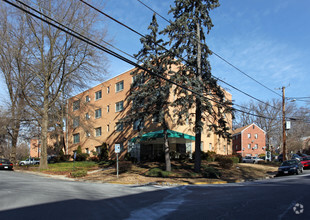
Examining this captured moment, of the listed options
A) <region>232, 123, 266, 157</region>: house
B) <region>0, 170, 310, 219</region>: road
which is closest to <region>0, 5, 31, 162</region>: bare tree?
<region>0, 170, 310, 219</region>: road

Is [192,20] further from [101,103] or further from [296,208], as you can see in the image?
[101,103]

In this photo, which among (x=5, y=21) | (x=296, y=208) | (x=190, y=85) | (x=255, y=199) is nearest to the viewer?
(x=296, y=208)

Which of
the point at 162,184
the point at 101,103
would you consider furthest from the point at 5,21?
the point at 162,184

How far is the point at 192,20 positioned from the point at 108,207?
17415mm

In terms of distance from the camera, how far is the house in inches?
2505

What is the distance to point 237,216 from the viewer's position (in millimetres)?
6934

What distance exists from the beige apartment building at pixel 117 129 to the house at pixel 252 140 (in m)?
24.3

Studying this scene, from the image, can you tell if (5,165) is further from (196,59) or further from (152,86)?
(196,59)

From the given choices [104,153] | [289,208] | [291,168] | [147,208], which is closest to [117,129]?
[104,153]

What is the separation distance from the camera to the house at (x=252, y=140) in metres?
63.6

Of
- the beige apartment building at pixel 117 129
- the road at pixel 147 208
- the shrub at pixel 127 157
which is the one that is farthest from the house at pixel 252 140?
the road at pixel 147 208

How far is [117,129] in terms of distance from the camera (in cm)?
3631

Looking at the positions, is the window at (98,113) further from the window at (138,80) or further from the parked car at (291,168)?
the parked car at (291,168)

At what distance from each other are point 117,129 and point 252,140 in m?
40.4
